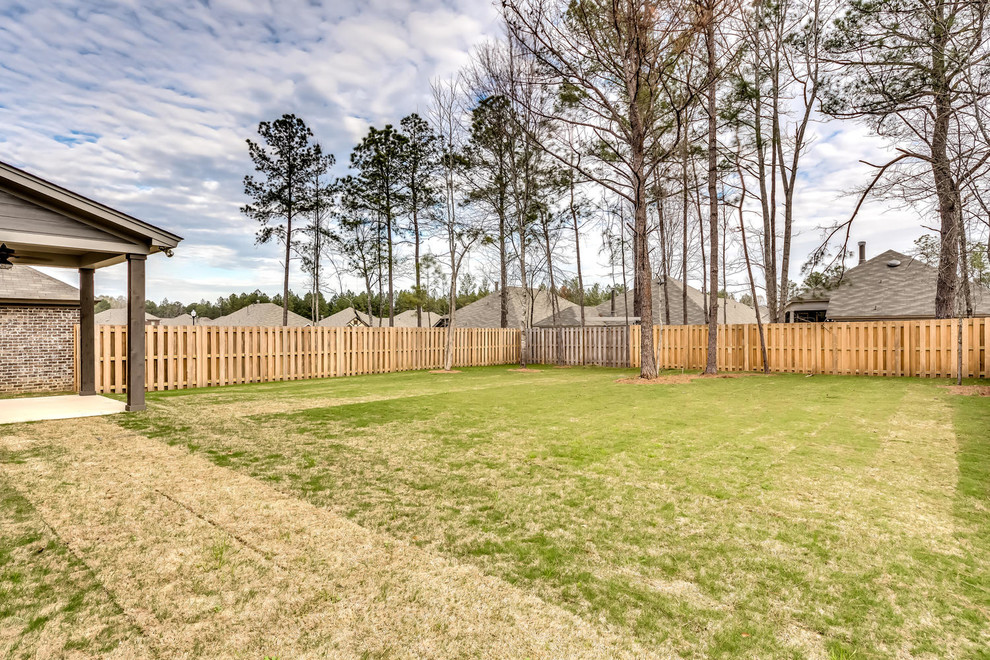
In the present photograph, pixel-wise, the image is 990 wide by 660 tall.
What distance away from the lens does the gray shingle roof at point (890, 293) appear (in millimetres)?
18456

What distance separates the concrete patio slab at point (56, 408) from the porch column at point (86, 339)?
0.33 metres

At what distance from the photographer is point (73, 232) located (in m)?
6.43

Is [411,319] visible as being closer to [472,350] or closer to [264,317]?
[264,317]

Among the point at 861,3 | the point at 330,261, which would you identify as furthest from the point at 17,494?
the point at 330,261

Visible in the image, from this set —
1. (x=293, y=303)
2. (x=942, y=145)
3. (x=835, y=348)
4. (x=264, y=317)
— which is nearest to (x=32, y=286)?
(x=942, y=145)

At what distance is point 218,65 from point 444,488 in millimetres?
11654

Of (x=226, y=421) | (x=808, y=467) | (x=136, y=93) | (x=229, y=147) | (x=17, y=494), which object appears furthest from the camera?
(x=229, y=147)

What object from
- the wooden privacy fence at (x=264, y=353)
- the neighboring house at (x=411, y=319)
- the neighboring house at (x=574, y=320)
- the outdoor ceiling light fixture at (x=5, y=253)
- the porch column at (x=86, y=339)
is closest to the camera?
the outdoor ceiling light fixture at (x=5, y=253)

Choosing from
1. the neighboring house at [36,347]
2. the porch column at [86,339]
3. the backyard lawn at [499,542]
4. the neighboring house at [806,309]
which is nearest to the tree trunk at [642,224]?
the backyard lawn at [499,542]

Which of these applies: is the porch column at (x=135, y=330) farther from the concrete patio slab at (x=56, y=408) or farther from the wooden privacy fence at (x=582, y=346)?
the wooden privacy fence at (x=582, y=346)

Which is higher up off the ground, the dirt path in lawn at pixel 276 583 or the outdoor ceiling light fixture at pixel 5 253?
the outdoor ceiling light fixture at pixel 5 253

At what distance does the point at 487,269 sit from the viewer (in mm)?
24219

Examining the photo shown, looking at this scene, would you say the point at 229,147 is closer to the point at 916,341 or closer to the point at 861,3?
the point at 861,3

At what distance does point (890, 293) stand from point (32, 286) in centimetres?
2915
